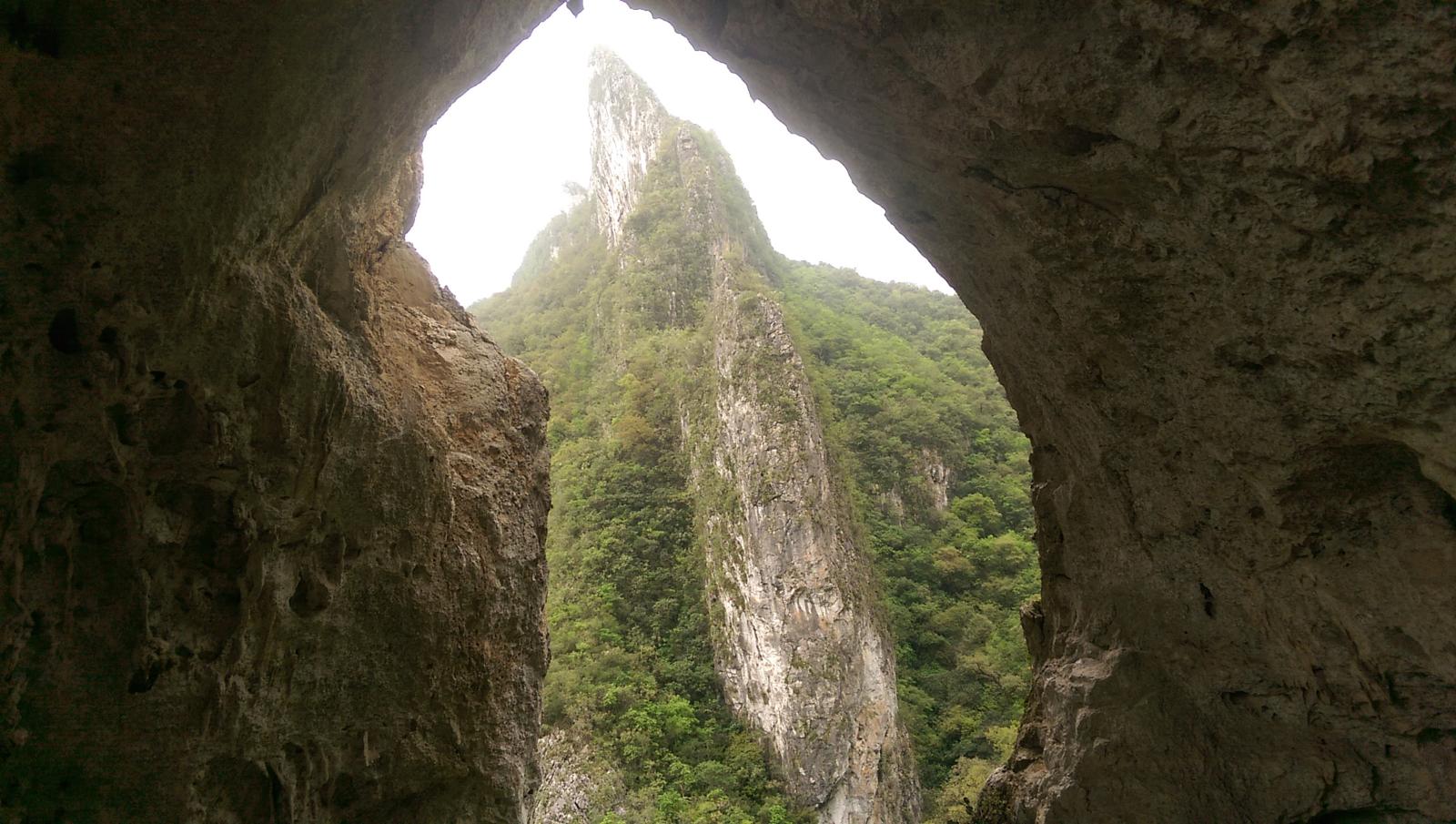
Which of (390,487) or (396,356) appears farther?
(396,356)

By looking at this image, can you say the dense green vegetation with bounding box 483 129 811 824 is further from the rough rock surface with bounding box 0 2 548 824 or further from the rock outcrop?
the rough rock surface with bounding box 0 2 548 824

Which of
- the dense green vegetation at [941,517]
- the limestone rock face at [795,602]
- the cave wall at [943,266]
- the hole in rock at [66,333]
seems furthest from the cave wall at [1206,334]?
the limestone rock face at [795,602]

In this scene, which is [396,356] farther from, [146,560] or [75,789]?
[75,789]

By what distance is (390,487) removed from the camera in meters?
5.39

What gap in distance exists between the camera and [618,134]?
2080 inches

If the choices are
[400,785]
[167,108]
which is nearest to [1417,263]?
[167,108]

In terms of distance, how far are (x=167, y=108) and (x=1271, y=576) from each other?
22.4 feet

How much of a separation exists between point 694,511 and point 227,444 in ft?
83.8

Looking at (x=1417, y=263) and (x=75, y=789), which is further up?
(x=1417, y=263)

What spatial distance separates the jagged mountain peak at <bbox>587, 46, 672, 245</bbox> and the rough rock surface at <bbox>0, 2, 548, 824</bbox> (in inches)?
1718

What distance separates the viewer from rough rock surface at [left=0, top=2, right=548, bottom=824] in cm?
351

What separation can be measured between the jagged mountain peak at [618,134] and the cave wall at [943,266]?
143 ft

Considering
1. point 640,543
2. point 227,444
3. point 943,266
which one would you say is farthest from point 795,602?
point 227,444

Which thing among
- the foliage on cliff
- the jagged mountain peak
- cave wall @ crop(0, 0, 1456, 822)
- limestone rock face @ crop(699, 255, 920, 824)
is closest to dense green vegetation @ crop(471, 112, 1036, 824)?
the foliage on cliff
